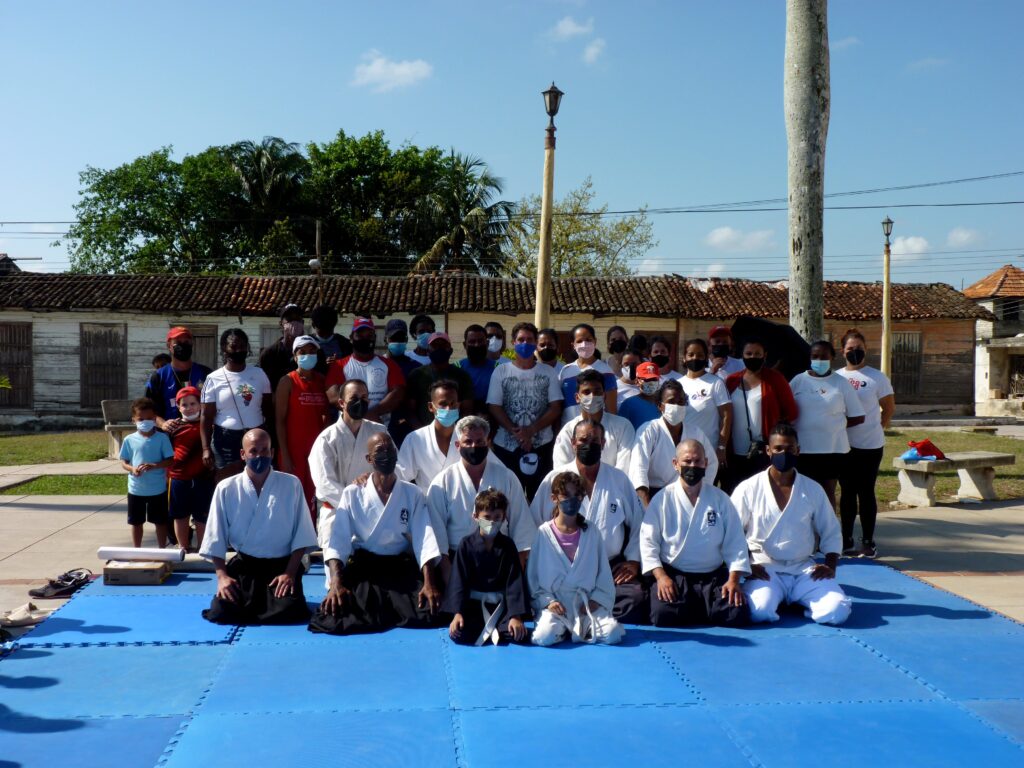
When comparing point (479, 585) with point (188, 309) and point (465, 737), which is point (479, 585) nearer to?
point (465, 737)

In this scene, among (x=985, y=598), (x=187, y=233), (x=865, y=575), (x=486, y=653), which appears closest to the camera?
(x=486, y=653)

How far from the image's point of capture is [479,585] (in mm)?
5711

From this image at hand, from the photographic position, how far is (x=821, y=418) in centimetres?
758

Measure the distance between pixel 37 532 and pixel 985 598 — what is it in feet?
27.9

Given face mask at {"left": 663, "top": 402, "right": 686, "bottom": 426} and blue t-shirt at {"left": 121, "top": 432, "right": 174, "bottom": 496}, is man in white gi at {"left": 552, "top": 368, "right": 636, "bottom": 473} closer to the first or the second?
face mask at {"left": 663, "top": 402, "right": 686, "bottom": 426}

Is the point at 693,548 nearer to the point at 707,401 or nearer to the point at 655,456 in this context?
the point at 655,456

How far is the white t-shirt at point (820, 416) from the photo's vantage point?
7.58 m

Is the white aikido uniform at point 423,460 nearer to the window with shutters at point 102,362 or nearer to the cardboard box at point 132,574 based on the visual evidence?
the cardboard box at point 132,574

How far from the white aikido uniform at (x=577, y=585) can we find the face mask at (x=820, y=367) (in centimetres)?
292

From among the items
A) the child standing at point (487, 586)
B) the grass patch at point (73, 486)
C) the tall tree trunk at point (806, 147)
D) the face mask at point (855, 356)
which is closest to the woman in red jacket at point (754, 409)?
the face mask at point (855, 356)

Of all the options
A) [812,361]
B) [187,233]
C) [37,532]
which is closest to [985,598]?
[812,361]

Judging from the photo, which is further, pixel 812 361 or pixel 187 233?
pixel 187 233

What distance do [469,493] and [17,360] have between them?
22000 mm

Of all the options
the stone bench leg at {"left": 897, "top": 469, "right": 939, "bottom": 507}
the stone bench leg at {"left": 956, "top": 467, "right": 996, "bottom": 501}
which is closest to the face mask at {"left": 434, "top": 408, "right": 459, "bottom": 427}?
the stone bench leg at {"left": 897, "top": 469, "right": 939, "bottom": 507}
